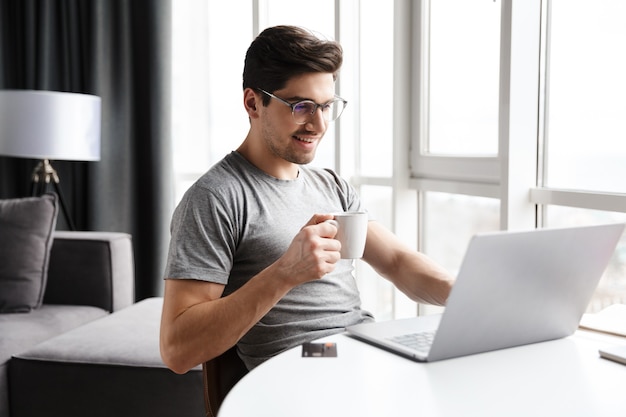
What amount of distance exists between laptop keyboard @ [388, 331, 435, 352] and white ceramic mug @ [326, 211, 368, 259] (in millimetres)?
173

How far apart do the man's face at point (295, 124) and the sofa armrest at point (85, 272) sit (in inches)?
61.5

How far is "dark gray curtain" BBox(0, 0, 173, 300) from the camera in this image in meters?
3.79

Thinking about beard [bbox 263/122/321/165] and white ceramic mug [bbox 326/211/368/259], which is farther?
beard [bbox 263/122/321/165]

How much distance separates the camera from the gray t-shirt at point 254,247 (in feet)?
4.71

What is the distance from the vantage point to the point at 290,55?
5.10 ft

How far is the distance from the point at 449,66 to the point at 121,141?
205cm

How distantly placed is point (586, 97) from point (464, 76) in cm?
59

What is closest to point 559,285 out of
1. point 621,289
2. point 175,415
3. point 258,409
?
point 258,409

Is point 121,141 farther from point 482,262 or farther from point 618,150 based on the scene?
point 482,262

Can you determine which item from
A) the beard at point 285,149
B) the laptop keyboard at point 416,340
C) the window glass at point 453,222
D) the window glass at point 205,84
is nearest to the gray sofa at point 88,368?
the beard at point 285,149

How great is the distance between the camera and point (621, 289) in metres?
1.82

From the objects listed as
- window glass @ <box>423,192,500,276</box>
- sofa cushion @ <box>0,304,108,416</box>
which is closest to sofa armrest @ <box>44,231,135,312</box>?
sofa cushion @ <box>0,304,108,416</box>

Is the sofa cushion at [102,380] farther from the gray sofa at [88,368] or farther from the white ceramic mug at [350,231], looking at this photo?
the white ceramic mug at [350,231]

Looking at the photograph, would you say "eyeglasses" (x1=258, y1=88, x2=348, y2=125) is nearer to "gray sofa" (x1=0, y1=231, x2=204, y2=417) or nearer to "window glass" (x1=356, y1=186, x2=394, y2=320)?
"gray sofa" (x1=0, y1=231, x2=204, y2=417)
